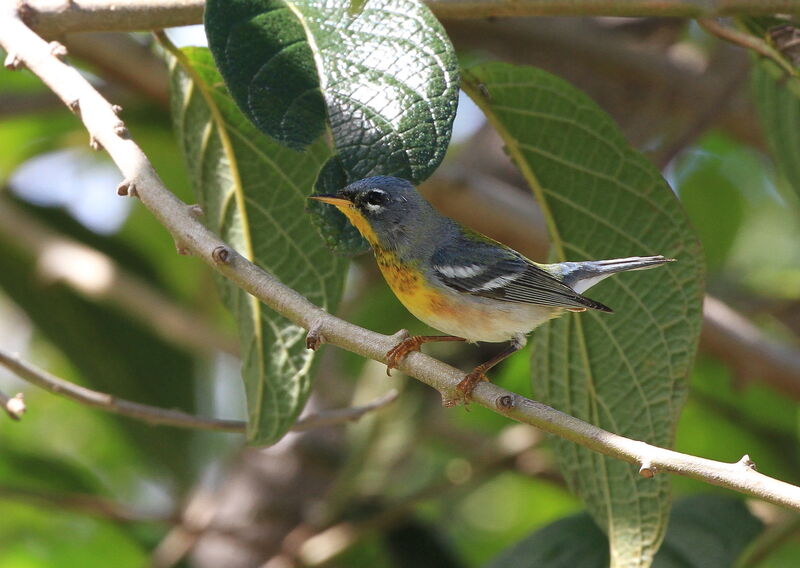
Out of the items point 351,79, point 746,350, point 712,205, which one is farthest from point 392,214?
point 712,205

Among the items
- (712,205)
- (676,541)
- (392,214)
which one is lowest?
(712,205)

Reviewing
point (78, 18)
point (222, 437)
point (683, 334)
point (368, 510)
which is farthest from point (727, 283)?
point (78, 18)

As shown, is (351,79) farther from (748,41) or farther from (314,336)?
(748,41)

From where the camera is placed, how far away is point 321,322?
1.47 meters

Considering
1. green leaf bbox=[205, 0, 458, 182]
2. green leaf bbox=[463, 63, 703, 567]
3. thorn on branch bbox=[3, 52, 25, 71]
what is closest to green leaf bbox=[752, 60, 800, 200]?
green leaf bbox=[463, 63, 703, 567]

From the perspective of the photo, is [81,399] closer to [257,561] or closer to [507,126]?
[507,126]

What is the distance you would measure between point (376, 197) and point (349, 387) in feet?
5.54

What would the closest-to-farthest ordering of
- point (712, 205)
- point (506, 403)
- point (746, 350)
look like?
point (506, 403) → point (746, 350) → point (712, 205)

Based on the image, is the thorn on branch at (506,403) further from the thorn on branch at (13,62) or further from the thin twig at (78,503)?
the thin twig at (78,503)

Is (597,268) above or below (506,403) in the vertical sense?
below

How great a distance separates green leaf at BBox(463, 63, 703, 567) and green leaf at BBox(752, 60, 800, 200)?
1.84 ft

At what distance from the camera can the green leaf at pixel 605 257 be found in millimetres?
2080

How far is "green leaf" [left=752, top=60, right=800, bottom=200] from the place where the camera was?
2.44m

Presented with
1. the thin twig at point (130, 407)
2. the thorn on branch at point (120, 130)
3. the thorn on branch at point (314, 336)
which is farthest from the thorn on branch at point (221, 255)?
the thin twig at point (130, 407)
